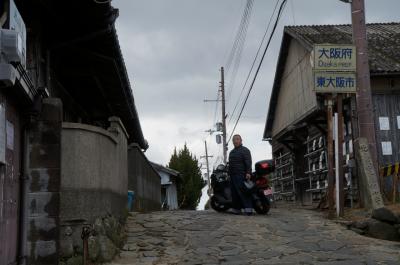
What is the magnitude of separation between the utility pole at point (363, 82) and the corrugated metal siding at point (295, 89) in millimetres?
4821

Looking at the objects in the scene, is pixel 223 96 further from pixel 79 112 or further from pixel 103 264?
pixel 103 264

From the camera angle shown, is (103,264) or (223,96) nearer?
(103,264)

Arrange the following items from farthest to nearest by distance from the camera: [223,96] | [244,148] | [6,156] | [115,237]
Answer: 1. [223,96]
2. [244,148]
3. [115,237]
4. [6,156]

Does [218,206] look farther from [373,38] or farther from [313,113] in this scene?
[373,38]

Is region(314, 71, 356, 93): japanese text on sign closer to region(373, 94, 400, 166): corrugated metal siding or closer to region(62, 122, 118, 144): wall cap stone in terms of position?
region(373, 94, 400, 166): corrugated metal siding

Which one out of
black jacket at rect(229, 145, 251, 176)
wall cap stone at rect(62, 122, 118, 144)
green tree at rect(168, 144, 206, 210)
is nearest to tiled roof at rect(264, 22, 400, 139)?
black jacket at rect(229, 145, 251, 176)

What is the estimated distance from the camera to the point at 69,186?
7738 mm

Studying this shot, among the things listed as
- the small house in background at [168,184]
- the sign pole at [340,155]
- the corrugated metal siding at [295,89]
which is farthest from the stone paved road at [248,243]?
the small house in background at [168,184]

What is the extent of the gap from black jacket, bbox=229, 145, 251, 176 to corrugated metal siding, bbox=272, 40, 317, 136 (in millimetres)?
6048

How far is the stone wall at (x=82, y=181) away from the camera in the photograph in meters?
7.57

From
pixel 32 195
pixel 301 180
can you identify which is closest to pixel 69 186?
pixel 32 195

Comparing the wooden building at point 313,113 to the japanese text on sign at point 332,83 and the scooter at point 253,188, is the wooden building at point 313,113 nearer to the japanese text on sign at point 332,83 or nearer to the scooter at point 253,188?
the japanese text on sign at point 332,83

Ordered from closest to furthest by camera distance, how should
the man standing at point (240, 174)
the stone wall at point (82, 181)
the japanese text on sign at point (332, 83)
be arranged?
1. the stone wall at point (82, 181)
2. the japanese text on sign at point (332, 83)
3. the man standing at point (240, 174)

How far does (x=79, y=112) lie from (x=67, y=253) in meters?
7.57
